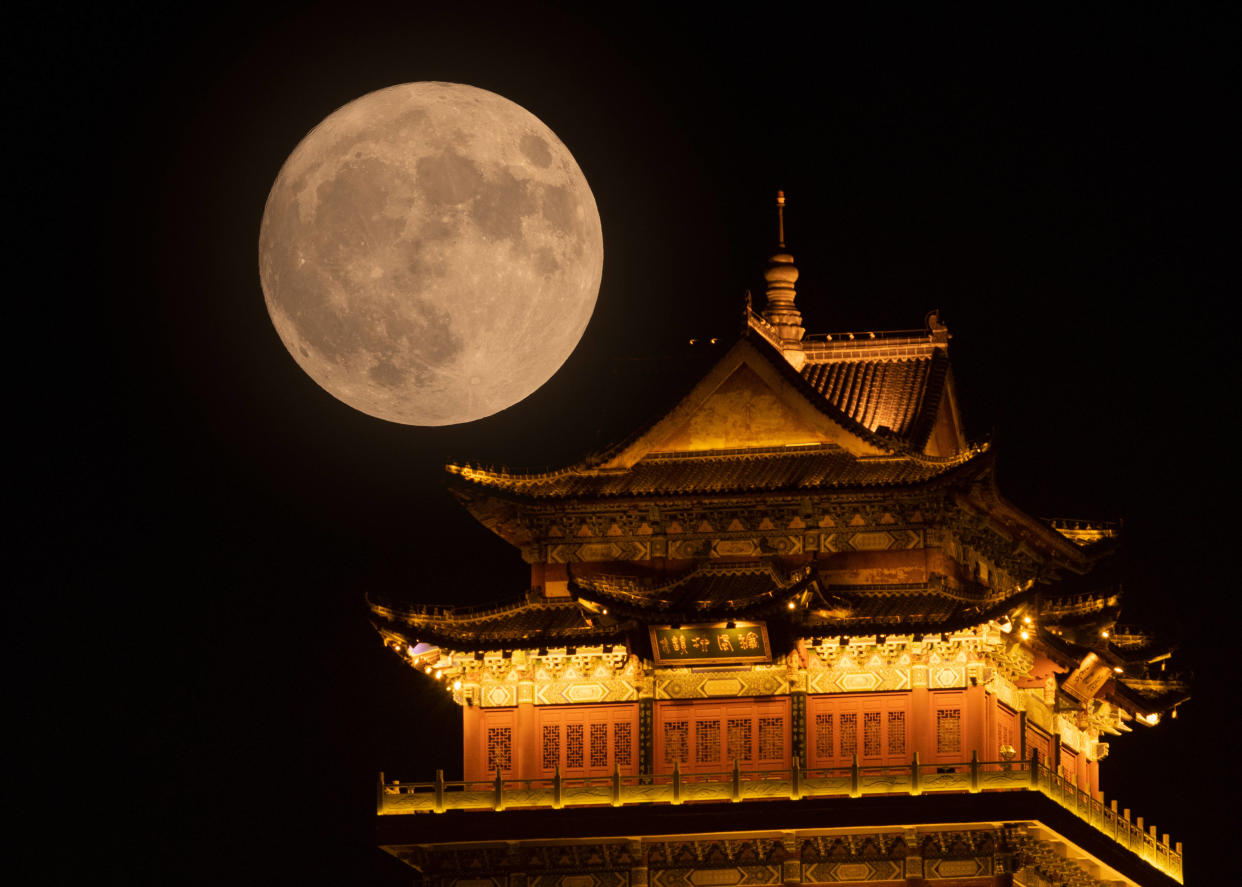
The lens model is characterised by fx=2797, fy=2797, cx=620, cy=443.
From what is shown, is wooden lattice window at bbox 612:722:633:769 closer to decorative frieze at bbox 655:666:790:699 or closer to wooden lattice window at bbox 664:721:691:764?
wooden lattice window at bbox 664:721:691:764

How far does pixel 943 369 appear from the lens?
61406mm

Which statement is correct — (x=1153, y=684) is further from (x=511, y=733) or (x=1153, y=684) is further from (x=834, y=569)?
(x=511, y=733)

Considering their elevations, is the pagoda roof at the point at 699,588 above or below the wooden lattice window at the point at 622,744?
above

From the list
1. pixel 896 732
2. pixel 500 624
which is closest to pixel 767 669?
pixel 896 732

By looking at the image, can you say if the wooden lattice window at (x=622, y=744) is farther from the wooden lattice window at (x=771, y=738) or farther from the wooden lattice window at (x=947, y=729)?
the wooden lattice window at (x=947, y=729)

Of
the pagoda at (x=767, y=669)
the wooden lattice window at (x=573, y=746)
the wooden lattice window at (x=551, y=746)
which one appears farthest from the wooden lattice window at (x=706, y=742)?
the wooden lattice window at (x=551, y=746)

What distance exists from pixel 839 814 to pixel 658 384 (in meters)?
11.8

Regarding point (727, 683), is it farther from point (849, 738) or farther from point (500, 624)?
point (500, 624)

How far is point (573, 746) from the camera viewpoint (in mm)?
56188

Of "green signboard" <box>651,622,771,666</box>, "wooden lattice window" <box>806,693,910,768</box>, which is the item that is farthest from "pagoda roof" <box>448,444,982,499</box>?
"wooden lattice window" <box>806,693,910,768</box>

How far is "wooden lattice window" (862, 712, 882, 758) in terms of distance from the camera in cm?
5538

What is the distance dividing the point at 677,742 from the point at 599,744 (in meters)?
1.59

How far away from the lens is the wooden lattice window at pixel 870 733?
55.4 metres

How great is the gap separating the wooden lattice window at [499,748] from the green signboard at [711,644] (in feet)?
11.4
